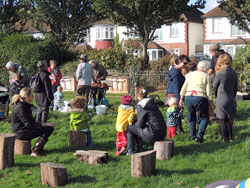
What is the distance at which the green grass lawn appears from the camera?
6375 millimetres

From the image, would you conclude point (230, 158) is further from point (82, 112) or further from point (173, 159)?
point (82, 112)

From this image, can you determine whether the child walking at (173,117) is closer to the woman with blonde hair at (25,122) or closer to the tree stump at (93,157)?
the tree stump at (93,157)

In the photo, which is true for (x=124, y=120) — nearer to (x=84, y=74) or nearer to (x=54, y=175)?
(x=54, y=175)

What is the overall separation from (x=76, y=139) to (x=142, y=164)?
257 cm

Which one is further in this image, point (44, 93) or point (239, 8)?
point (239, 8)

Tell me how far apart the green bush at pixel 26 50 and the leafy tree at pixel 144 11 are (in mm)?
4127

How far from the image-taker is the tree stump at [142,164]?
21.2 feet

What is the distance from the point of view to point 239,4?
82.1 feet

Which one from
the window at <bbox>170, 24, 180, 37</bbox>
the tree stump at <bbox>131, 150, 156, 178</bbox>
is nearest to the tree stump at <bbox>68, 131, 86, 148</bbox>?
the tree stump at <bbox>131, 150, 156, 178</bbox>

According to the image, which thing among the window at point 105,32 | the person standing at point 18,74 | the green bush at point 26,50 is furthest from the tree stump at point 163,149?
the window at point 105,32

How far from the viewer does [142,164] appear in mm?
6469

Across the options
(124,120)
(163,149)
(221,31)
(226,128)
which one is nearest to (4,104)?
(124,120)

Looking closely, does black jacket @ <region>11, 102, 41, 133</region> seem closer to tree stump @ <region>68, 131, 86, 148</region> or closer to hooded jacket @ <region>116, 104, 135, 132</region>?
tree stump @ <region>68, 131, 86, 148</region>

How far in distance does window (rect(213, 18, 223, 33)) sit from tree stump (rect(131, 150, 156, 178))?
40790 mm
